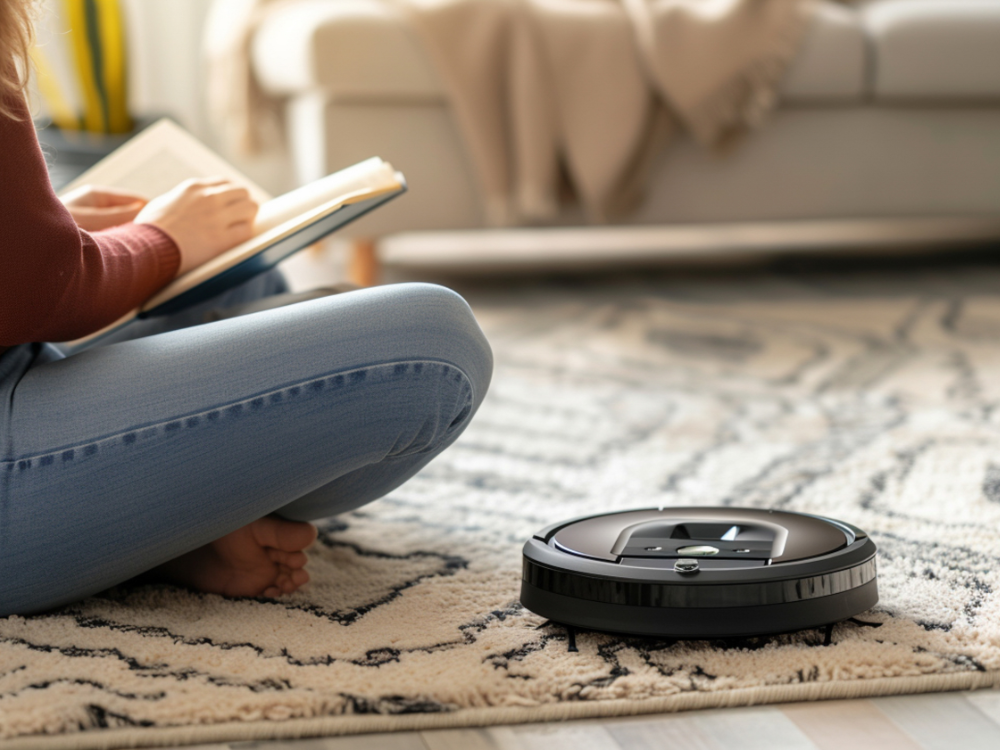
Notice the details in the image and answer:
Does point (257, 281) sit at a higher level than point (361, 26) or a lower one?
lower

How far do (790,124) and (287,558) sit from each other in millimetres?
1653

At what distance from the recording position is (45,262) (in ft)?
2.06

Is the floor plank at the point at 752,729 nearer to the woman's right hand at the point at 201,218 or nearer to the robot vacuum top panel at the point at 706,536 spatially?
the robot vacuum top panel at the point at 706,536

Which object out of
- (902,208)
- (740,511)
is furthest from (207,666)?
(902,208)

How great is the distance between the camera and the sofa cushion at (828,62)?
6.82 ft

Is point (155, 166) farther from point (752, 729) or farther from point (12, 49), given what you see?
point (752, 729)

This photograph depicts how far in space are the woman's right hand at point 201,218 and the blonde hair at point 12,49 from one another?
6.8 inches

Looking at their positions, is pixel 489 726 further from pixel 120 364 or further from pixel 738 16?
pixel 738 16

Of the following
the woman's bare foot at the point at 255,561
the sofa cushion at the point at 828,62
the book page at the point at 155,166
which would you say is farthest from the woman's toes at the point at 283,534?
the sofa cushion at the point at 828,62

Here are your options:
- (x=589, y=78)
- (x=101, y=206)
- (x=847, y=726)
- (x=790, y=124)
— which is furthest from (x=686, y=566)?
(x=790, y=124)

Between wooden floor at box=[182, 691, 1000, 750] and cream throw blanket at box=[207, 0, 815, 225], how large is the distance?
58.9 inches

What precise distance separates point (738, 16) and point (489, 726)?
5.66ft

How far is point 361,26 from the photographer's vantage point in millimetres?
1959

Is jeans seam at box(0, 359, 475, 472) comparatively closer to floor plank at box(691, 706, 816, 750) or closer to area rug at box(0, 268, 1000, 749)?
area rug at box(0, 268, 1000, 749)
